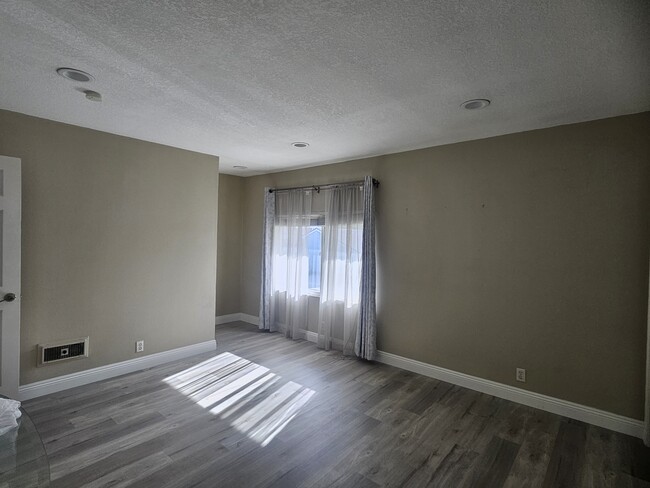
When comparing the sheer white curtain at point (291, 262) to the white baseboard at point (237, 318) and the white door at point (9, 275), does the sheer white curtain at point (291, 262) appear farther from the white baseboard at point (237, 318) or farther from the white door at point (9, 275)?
the white door at point (9, 275)

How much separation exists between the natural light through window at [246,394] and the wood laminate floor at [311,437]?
15mm

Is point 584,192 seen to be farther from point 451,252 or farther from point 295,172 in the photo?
point 295,172

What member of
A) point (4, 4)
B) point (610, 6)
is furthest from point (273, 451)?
point (610, 6)

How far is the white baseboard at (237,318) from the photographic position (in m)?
5.62

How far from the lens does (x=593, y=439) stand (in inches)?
98.5

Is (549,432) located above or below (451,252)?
below

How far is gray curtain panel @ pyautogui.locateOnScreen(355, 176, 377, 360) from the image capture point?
4.00 metres

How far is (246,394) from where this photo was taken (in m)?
3.13

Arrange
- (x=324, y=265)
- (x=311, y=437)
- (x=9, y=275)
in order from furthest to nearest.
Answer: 1. (x=324, y=265)
2. (x=9, y=275)
3. (x=311, y=437)

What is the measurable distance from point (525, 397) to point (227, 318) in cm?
450

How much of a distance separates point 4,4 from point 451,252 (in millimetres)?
3706

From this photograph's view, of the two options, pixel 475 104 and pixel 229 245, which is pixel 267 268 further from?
pixel 475 104

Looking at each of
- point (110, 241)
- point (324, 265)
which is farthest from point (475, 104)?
point (110, 241)

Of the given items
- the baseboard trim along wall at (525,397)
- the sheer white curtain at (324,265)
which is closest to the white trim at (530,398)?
the baseboard trim along wall at (525,397)
